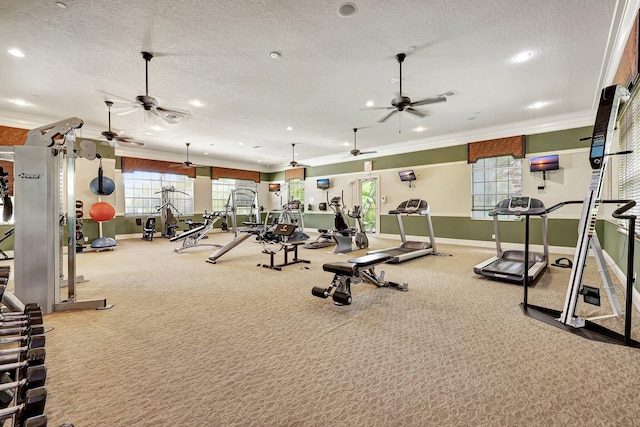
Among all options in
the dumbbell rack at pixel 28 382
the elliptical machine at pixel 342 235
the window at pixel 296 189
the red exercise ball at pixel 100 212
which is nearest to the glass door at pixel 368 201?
the elliptical machine at pixel 342 235

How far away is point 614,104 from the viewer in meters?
2.43

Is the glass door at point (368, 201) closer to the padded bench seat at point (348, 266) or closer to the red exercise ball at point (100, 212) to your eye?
the padded bench seat at point (348, 266)

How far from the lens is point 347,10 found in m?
2.97

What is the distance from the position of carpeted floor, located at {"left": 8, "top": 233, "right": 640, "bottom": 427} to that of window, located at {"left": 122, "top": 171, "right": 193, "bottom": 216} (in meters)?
7.28

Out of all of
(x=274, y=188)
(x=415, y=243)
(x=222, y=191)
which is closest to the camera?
(x=415, y=243)

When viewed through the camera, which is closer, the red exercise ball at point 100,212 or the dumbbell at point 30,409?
the dumbbell at point 30,409

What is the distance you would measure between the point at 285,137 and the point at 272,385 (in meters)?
7.39

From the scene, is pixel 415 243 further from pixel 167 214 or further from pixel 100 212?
pixel 100 212

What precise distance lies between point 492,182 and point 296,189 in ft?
25.6

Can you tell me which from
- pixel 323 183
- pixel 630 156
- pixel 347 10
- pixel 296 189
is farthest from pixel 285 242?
pixel 296 189

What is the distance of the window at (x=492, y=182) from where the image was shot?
7.08 m

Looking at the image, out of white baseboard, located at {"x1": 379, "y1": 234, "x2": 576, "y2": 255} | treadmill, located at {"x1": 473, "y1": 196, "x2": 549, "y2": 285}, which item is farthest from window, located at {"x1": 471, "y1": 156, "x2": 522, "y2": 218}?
treadmill, located at {"x1": 473, "y1": 196, "x2": 549, "y2": 285}

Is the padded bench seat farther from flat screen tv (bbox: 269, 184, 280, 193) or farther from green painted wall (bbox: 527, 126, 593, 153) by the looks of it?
flat screen tv (bbox: 269, 184, 280, 193)

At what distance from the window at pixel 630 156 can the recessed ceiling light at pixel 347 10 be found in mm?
3381
